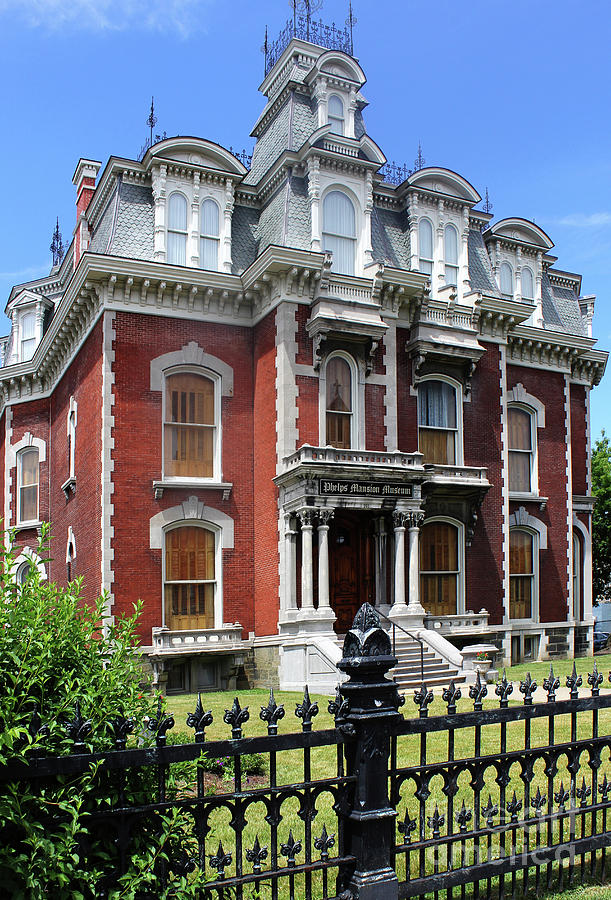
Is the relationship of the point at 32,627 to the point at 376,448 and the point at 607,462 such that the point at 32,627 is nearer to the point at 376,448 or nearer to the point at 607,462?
the point at 376,448

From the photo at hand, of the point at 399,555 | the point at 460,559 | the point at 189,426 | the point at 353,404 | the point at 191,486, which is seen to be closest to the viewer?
the point at 399,555

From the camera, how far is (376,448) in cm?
2270

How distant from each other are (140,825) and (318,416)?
57.2ft

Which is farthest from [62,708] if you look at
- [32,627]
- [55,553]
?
[55,553]

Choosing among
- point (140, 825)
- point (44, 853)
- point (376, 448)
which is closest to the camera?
point (44, 853)

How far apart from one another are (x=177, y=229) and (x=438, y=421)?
9.42m

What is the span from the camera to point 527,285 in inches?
1142

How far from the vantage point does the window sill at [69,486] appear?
2473 cm

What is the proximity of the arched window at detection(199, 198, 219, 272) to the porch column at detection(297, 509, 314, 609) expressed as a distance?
752 centimetres

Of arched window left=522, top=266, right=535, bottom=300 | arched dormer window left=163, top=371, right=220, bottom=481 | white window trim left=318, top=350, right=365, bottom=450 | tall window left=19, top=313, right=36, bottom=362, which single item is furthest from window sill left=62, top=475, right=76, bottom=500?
A: arched window left=522, top=266, right=535, bottom=300

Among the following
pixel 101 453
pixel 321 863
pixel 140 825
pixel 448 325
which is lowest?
pixel 321 863

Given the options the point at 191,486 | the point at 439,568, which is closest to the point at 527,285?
the point at 439,568

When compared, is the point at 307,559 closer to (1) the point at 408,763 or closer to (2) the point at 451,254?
(1) the point at 408,763

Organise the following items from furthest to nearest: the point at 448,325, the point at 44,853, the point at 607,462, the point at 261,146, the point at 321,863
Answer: the point at 607,462 < the point at 261,146 < the point at 448,325 < the point at 321,863 < the point at 44,853
